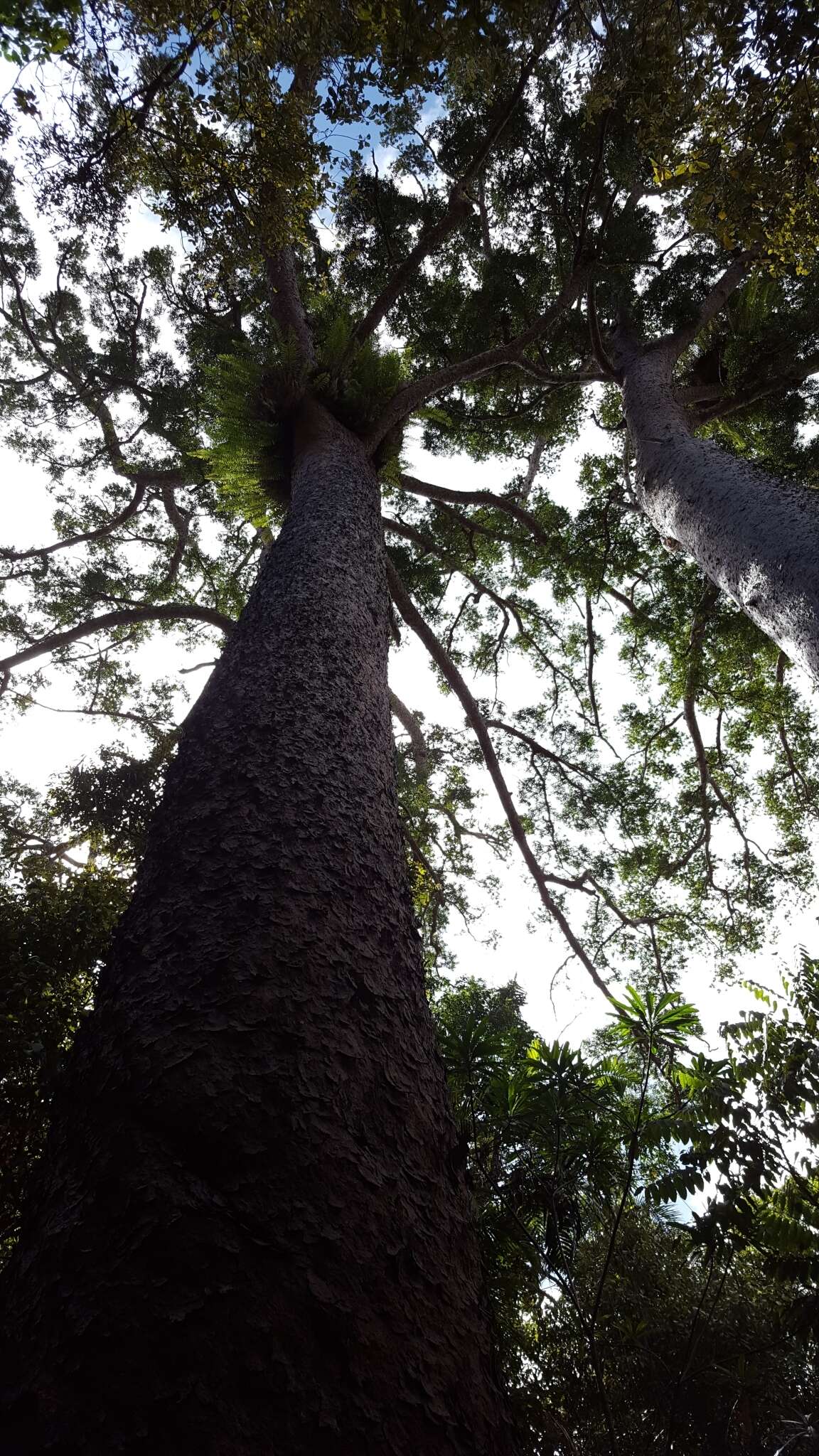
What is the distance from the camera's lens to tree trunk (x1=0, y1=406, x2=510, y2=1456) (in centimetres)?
70

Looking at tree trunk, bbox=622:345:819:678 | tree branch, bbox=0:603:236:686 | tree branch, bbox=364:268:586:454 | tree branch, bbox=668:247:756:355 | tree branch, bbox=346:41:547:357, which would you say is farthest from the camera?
tree branch, bbox=668:247:756:355

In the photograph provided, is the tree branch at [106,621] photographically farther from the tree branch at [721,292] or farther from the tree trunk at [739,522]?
the tree branch at [721,292]

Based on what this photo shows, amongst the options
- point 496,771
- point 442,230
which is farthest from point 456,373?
point 496,771

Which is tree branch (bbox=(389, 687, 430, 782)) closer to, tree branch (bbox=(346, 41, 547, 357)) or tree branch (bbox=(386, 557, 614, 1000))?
tree branch (bbox=(386, 557, 614, 1000))

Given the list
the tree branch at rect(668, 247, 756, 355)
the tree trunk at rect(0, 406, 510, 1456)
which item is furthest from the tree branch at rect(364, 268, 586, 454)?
the tree trunk at rect(0, 406, 510, 1456)

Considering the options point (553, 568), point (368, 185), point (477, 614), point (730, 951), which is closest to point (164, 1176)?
point (553, 568)

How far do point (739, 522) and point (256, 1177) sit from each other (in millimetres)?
3346

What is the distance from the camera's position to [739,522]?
3.21 meters

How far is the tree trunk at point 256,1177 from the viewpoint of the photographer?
2.29 feet

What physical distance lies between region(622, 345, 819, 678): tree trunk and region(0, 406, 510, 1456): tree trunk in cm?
199

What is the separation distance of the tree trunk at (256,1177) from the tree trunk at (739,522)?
6.52 feet

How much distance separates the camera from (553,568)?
24.4ft

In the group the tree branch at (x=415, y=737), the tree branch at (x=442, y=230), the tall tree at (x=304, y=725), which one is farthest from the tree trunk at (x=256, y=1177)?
the tree branch at (x=415, y=737)

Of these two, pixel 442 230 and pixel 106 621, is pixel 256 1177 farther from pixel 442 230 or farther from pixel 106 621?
pixel 442 230
